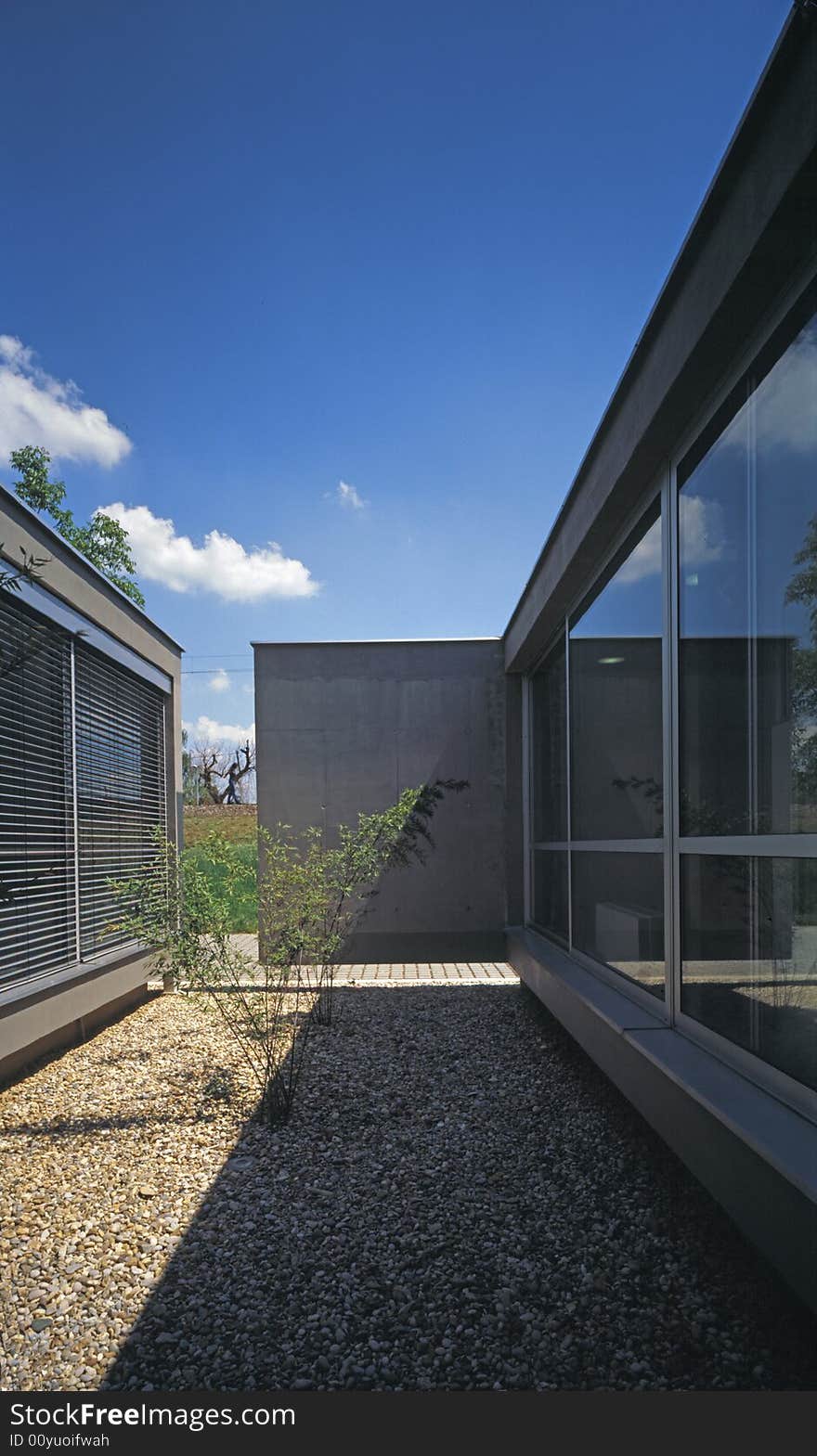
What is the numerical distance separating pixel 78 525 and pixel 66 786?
830cm

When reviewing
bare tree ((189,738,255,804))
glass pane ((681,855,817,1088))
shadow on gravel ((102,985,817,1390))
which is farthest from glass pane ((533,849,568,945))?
bare tree ((189,738,255,804))

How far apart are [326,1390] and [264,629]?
256 inches

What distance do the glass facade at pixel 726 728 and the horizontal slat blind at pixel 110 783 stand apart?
9.47 feet

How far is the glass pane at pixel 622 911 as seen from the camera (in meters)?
2.88

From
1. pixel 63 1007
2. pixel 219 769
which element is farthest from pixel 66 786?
→ pixel 219 769

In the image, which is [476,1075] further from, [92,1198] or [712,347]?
[712,347]

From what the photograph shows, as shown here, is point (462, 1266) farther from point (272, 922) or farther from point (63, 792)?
point (63, 792)

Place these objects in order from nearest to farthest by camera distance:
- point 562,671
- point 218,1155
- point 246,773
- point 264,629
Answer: point 218,1155 < point 562,671 < point 264,629 < point 246,773

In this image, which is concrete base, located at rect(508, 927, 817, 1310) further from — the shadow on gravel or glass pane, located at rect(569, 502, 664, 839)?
glass pane, located at rect(569, 502, 664, 839)

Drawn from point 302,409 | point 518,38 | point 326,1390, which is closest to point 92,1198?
point 326,1390

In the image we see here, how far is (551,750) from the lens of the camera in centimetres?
546

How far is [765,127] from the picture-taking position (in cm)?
166

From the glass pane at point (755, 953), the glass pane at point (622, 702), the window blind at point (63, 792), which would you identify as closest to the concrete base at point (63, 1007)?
the window blind at point (63, 792)

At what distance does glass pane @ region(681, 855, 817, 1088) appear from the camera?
174cm
